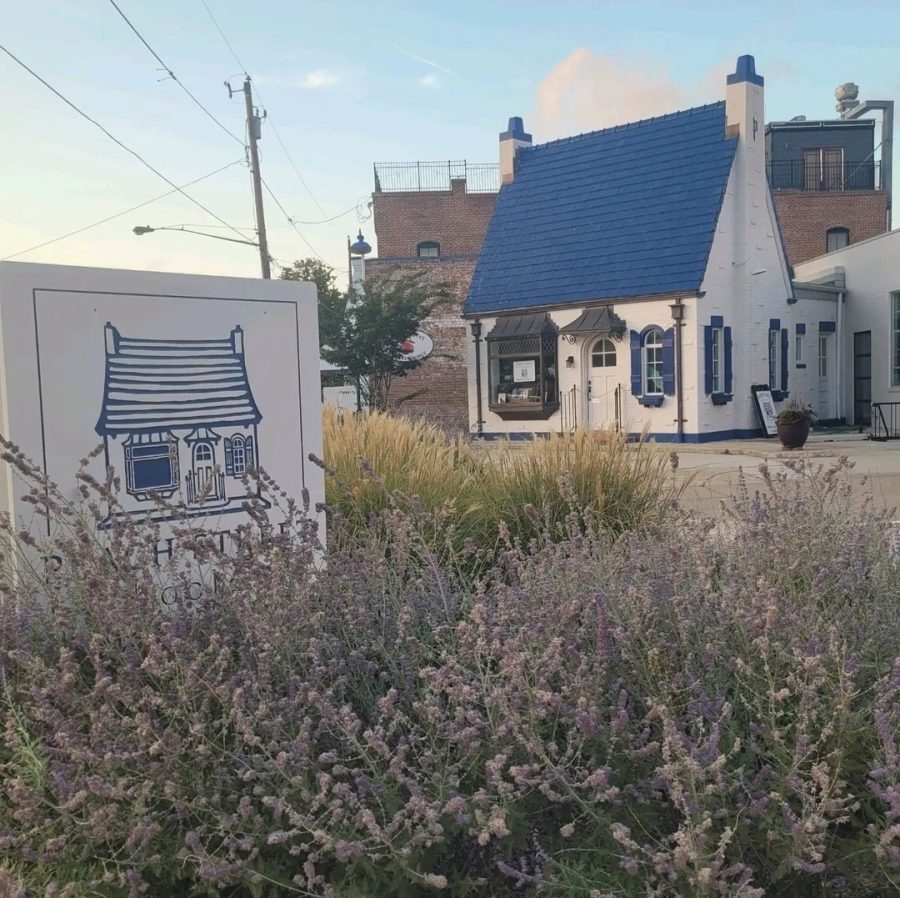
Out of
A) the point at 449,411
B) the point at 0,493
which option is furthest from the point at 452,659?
the point at 449,411

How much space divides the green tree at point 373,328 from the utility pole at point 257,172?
6.21 feet

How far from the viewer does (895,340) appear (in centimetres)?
2098

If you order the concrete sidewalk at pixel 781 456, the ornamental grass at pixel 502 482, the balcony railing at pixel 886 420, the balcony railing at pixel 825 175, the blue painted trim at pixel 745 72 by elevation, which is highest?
the balcony railing at pixel 825 175

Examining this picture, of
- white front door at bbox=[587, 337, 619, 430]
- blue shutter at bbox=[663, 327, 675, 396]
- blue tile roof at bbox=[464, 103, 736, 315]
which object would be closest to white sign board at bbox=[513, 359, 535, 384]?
blue tile roof at bbox=[464, 103, 736, 315]

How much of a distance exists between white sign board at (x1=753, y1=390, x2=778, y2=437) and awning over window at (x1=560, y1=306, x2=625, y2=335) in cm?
341

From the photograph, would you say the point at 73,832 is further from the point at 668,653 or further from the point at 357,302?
the point at 357,302

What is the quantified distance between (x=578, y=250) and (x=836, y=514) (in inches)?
714

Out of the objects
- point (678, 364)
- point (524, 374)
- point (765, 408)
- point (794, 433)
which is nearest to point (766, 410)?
point (765, 408)

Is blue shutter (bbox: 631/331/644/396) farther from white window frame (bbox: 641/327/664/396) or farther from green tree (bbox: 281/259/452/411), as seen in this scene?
green tree (bbox: 281/259/452/411)

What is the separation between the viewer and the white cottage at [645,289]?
19.1 meters

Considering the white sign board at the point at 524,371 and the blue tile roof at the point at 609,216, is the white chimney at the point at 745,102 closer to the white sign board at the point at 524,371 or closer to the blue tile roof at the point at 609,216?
the blue tile roof at the point at 609,216

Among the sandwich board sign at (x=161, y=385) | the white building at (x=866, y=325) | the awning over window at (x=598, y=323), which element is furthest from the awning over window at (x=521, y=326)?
the sandwich board sign at (x=161, y=385)

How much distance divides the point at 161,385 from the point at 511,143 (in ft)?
70.8

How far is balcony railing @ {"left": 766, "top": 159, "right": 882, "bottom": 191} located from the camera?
34.5 metres
